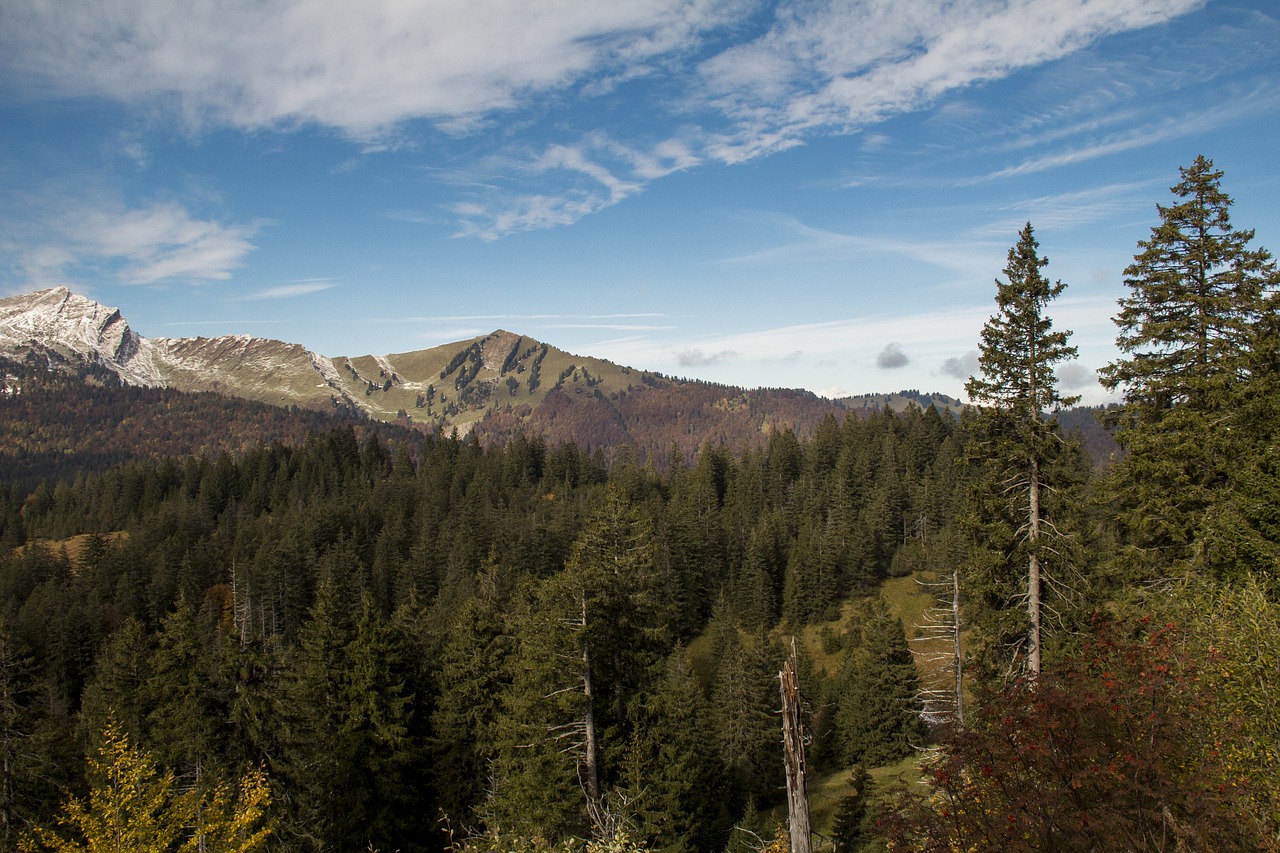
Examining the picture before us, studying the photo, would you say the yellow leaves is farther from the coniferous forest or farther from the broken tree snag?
the broken tree snag

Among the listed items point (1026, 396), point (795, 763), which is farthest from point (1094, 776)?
point (1026, 396)

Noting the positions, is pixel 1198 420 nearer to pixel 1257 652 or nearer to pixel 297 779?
pixel 1257 652

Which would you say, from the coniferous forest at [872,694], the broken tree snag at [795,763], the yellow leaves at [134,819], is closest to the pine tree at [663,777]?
the coniferous forest at [872,694]

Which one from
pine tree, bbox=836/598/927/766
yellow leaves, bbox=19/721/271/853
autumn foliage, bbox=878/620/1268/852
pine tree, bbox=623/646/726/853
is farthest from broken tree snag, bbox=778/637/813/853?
pine tree, bbox=836/598/927/766

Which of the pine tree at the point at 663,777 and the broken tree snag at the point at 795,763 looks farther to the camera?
the pine tree at the point at 663,777

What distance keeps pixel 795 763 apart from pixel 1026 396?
1596 cm

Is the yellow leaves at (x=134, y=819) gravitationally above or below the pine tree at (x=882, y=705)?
above

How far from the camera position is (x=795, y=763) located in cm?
950

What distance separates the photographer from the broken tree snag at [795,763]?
9555mm

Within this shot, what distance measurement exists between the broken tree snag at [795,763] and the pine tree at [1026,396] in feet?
46.4

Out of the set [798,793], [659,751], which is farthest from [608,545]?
[798,793]

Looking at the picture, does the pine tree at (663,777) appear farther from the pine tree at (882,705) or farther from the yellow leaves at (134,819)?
the pine tree at (882,705)

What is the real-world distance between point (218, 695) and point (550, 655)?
16.8 m

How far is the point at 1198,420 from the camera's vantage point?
826 inches
